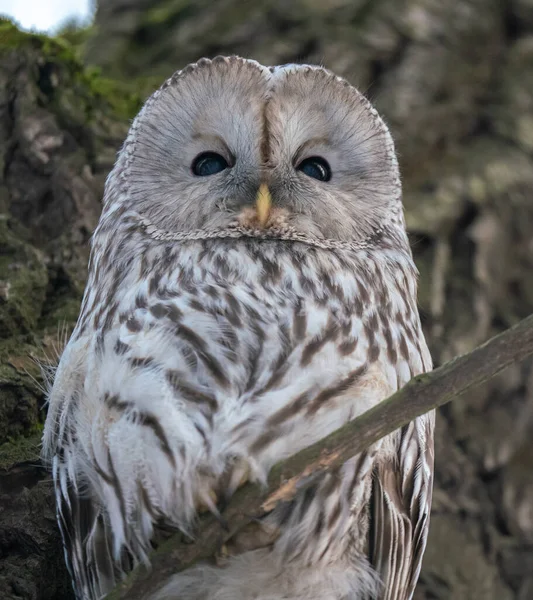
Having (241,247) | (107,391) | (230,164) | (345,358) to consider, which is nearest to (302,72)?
(230,164)

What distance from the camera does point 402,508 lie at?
290cm

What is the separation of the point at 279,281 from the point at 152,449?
647mm

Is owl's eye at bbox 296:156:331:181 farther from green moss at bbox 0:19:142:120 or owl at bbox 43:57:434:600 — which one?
green moss at bbox 0:19:142:120

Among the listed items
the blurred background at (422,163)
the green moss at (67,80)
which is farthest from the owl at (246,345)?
the green moss at (67,80)

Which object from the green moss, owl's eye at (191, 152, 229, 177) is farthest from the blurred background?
owl's eye at (191, 152, 229, 177)

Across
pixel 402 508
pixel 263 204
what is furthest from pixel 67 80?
pixel 402 508

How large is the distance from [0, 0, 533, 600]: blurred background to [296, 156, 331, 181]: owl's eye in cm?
91

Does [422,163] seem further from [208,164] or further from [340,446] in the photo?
[340,446]

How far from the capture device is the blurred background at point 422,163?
3.88 metres

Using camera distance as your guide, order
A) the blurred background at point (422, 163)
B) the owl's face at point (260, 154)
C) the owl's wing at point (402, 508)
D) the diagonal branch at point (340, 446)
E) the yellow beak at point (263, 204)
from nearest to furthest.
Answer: the diagonal branch at point (340, 446), the owl's wing at point (402, 508), the yellow beak at point (263, 204), the owl's face at point (260, 154), the blurred background at point (422, 163)

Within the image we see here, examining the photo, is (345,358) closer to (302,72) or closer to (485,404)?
(302,72)

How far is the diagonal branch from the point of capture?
2.04 metres

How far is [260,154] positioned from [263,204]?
0.63 ft

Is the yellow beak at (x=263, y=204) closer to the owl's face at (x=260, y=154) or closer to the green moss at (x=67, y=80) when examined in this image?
the owl's face at (x=260, y=154)
